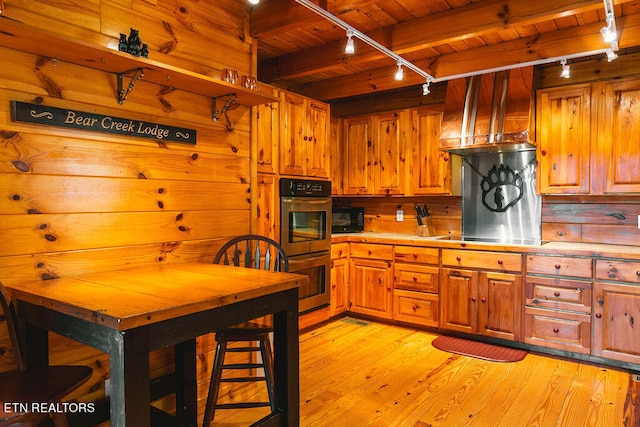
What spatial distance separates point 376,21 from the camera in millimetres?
3148

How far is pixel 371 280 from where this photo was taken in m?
4.30

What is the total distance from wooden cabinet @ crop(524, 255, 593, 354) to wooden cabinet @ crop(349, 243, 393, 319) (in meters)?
1.26

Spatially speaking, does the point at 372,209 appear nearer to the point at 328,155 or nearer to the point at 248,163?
the point at 328,155

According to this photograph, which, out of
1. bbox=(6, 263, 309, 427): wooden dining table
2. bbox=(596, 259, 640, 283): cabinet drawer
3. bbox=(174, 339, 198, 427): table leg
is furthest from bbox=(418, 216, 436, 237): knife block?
bbox=(174, 339, 198, 427): table leg

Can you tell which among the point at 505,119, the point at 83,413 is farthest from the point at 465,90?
the point at 83,413

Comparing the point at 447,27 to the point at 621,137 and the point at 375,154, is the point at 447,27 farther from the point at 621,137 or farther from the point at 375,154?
the point at 375,154

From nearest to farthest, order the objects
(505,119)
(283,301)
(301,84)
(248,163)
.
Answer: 1. (283,301)
2. (248,163)
3. (505,119)
4. (301,84)

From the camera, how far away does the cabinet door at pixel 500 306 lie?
3.48 m

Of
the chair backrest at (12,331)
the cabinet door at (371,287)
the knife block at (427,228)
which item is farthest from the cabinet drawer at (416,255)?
the chair backrest at (12,331)

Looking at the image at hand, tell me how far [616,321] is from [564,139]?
1.50 meters

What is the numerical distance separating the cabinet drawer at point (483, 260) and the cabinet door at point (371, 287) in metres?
0.63

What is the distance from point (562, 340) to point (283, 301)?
255cm

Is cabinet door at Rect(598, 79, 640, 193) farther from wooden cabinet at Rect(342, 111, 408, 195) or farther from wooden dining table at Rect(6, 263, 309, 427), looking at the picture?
wooden dining table at Rect(6, 263, 309, 427)

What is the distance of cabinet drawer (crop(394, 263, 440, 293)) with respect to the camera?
391cm
